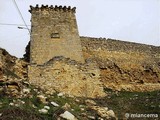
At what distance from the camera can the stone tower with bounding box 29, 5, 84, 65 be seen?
63.3ft

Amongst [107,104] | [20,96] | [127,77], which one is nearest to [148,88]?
[127,77]

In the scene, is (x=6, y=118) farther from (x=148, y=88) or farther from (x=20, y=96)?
(x=148, y=88)

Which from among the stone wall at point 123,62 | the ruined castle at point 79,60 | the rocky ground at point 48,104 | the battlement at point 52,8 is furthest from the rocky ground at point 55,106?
the battlement at point 52,8

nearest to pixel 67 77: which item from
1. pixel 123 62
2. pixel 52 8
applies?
pixel 52 8

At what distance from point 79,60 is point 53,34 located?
1924 mm

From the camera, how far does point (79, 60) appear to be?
19.4 m

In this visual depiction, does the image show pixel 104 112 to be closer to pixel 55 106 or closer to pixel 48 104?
pixel 55 106

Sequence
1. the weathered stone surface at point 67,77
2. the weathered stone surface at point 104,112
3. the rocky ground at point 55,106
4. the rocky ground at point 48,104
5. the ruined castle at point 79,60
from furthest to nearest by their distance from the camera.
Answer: the ruined castle at point 79,60 < the weathered stone surface at point 67,77 < the weathered stone surface at point 104,112 < the rocky ground at point 48,104 < the rocky ground at point 55,106

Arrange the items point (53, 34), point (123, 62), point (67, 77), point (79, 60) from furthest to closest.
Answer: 1. point (123, 62)
2. point (53, 34)
3. point (79, 60)
4. point (67, 77)

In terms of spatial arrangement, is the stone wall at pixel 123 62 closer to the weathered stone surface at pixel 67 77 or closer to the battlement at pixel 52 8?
the battlement at pixel 52 8

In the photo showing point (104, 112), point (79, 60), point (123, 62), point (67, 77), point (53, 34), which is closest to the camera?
point (104, 112)

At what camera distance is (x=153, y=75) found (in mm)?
23266

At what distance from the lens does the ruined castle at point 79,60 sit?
16375mm

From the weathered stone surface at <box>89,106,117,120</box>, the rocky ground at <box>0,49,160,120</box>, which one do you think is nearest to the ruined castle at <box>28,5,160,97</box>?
the rocky ground at <box>0,49,160,120</box>
